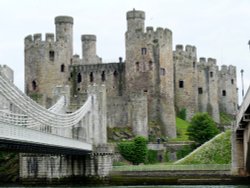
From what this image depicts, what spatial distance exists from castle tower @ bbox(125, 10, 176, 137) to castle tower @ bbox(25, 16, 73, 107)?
6.98 metres

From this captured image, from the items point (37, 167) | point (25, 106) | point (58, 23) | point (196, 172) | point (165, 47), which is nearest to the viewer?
point (25, 106)

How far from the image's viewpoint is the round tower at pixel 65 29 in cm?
7348

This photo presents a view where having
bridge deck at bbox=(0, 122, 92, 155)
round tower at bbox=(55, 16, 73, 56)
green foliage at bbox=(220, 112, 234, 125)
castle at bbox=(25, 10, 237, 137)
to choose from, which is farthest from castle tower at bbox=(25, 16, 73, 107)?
bridge deck at bbox=(0, 122, 92, 155)

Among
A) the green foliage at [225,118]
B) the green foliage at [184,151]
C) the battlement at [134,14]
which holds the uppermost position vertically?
the battlement at [134,14]

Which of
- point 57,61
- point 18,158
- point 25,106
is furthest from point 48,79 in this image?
point 25,106

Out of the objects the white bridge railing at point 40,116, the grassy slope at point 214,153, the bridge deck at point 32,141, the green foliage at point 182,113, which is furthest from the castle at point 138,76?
the bridge deck at point 32,141

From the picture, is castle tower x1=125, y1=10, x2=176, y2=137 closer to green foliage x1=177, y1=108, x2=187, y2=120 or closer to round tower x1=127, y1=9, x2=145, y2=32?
round tower x1=127, y1=9, x2=145, y2=32

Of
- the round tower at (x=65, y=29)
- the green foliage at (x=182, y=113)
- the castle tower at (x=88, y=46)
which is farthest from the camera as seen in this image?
the castle tower at (x=88, y=46)

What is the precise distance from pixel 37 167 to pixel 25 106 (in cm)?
1743

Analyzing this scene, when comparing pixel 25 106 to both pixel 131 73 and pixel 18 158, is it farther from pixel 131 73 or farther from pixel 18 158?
pixel 131 73

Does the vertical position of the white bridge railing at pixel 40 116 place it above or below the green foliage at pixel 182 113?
below

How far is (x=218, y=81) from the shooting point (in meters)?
78.9

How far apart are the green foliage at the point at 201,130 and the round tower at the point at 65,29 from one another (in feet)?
59.0

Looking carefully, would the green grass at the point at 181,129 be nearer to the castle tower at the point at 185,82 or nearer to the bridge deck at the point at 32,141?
the castle tower at the point at 185,82
